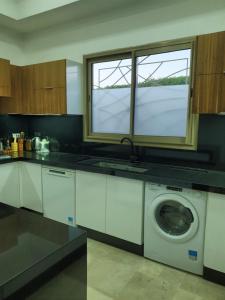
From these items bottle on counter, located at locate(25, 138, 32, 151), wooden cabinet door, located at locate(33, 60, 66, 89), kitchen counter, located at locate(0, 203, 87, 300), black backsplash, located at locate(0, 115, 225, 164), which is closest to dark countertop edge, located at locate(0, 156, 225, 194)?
black backsplash, located at locate(0, 115, 225, 164)

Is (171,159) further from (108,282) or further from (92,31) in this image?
(92,31)

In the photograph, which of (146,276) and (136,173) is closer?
(146,276)

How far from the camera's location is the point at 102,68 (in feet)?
10.4

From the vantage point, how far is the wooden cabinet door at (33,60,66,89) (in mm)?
3049

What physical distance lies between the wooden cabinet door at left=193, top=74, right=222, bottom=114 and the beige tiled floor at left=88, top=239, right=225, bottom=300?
1537 mm

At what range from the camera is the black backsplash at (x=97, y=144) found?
2441mm

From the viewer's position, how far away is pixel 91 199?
2713mm

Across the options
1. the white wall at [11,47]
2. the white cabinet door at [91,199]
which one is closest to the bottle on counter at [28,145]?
the white wall at [11,47]

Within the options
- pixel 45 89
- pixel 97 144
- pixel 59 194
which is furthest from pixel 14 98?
pixel 59 194

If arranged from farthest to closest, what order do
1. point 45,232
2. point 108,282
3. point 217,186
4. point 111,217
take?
point 111,217, point 108,282, point 217,186, point 45,232

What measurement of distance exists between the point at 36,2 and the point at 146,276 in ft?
10.9

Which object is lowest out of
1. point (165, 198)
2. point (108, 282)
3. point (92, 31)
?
point (108, 282)

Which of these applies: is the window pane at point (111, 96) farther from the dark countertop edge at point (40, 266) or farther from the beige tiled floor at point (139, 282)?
the dark countertop edge at point (40, 266)

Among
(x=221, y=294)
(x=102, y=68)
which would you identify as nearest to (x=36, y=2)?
(x=102, y=68)
